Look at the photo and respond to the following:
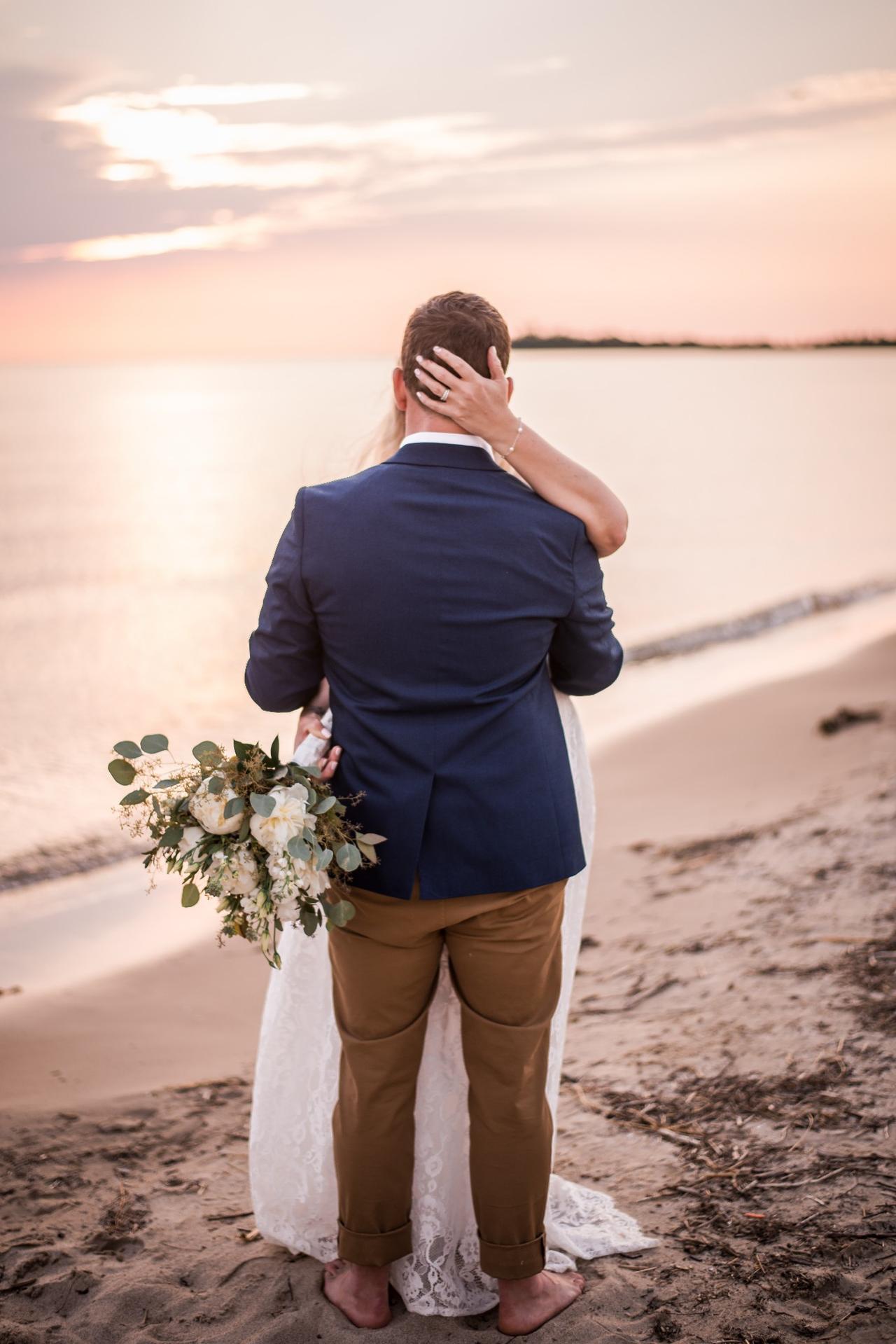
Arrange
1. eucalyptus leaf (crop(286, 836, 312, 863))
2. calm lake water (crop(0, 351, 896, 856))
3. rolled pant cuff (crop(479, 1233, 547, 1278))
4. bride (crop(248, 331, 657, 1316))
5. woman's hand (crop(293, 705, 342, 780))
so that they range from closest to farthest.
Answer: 1. eucalyptus leaf (crop(286, 836, 312, 863))
2. woman's hand (crop(293, 705, 342, 780))
3. rolled pant cuff (crop(479, 1233, 547, 1278))
4. bride (crop(248, 331, 657, 1316))
5. calm lake water (crop(0, 351, 896, 856))

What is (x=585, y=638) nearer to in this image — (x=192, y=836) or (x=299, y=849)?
(x=299, y=849)

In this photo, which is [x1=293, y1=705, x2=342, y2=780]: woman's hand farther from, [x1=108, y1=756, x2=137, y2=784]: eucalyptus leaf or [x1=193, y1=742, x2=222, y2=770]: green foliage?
[x1=108, y1=756, x2=137, y2=784]: eucalyptus leaf

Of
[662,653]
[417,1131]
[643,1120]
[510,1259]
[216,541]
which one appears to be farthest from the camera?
[216,541]

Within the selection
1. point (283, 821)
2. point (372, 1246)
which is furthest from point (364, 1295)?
point (283, 821)

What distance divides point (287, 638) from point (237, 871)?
47 centimetres

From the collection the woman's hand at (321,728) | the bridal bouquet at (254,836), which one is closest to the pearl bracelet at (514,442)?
the woman's hand at (321,728)

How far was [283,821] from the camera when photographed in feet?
6.64

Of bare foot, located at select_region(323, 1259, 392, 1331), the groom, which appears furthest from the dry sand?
the groom

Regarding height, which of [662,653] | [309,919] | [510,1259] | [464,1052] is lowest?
[662,653]

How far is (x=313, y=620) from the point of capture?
7.03 feet

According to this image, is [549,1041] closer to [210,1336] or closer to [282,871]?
[282,871]

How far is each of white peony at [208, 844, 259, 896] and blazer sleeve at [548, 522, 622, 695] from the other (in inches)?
29.5

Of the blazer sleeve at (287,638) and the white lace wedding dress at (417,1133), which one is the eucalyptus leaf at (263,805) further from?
the white lace wedding dress at (417,1133)

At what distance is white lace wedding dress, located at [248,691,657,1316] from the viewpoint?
8.25 feet
